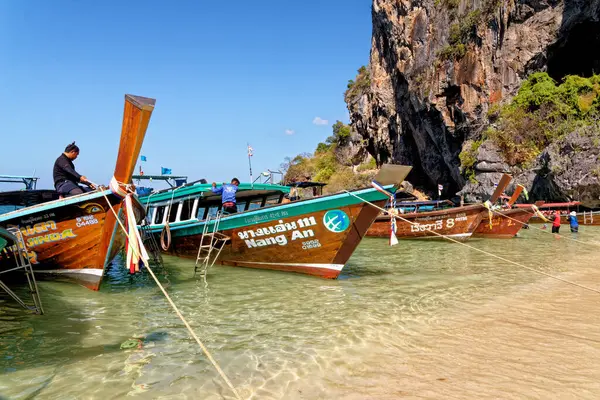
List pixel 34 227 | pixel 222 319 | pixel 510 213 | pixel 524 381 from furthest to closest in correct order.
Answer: pixel 510 213 < pixel 34 227 < pixel 222 319 < pixel 524 381

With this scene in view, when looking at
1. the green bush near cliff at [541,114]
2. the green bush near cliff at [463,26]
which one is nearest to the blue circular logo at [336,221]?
the green bush near cliff at [541,114]

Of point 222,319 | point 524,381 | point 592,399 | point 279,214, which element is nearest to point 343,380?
point 524,381

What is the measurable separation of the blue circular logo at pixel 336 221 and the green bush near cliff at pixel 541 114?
20.3 m

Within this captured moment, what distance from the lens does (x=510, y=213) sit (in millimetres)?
16812

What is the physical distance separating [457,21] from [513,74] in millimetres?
6810

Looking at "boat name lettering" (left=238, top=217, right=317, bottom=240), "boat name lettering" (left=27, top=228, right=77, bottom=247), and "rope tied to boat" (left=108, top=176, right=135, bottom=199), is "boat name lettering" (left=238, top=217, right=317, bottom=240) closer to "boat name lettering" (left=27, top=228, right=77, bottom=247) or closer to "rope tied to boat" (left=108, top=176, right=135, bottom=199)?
"rope tied to boat" (left=108, top=176, right=135, bottom=199)

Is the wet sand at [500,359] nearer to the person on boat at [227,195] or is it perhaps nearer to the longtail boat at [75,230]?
the longtail boat at [75,230]

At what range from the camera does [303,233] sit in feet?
28.3

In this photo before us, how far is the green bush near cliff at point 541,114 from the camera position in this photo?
76.3ft

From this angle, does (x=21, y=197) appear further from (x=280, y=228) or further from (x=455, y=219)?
(x=455, y=219)

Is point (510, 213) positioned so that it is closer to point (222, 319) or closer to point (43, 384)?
point (222, 319)

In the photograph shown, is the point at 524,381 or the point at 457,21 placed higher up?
the point at 457,21

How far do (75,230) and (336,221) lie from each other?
4928mm

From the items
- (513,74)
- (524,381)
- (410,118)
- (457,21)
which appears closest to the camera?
(524,381)
